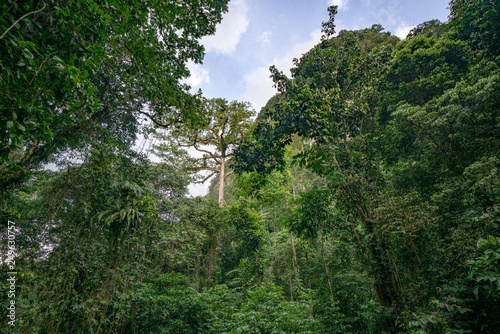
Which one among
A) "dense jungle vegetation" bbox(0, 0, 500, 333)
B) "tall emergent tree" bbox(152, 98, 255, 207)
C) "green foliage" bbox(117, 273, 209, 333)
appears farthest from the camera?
"tall emergent tree" bbox(152, 98, 255, 207)

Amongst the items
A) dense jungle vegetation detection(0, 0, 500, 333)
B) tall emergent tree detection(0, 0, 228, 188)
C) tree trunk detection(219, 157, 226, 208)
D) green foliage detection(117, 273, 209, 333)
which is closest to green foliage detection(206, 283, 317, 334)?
dense jungle vegetation detection(0, 0, 500, 333)

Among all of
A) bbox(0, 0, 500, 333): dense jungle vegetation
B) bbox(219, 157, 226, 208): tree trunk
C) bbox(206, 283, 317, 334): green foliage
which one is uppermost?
bbox(219, 157, 226, 208): tree trunk

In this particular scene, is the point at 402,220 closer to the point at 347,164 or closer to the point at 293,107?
the point at 347,164

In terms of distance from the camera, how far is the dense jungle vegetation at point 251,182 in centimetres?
216

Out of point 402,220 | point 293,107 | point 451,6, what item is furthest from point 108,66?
point 451,6

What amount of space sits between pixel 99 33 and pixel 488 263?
187 inches

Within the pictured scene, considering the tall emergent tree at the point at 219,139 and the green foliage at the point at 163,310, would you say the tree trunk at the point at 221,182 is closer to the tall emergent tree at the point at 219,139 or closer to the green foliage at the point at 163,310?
the tall emergent tree at the point at 219,139

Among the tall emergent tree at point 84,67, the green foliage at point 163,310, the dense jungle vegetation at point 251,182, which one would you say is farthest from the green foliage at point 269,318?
the tall emergent tree at point 84,67

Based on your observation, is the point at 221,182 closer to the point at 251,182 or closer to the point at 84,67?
the point at 251,182

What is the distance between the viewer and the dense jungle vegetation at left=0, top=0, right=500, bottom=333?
2.16 metres

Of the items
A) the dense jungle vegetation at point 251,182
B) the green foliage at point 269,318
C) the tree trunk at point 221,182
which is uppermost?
the tree trunk at point 221,182

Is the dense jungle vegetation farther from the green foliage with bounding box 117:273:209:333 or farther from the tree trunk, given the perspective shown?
the tree trunk

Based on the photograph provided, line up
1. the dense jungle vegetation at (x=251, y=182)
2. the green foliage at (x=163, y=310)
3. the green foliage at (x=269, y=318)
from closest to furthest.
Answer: the dense jungle vegetation at (x=251, y=182), the green foliage at (x=269, y=318), the green foliage at (x=163, y=310)

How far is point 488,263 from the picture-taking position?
2127mm
